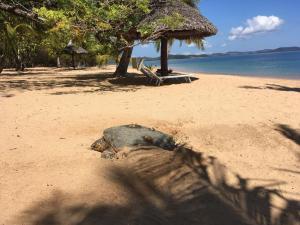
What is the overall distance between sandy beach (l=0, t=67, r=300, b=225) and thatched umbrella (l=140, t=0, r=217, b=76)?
8.33 feet

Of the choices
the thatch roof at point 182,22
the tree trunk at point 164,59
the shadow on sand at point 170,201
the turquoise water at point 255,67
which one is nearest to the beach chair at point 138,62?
the tree trunk at point 164,59

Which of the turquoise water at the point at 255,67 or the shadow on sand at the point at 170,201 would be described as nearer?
the shadow on sand at the point at 170,201

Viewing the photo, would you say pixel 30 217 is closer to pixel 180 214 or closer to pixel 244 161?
pixel 180 214

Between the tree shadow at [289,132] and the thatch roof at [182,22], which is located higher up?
the thatch roof at [182,22]

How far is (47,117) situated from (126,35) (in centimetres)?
711

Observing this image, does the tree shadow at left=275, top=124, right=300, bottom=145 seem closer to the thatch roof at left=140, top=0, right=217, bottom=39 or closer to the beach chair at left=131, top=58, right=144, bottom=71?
the thatch roof at left=140, top=0, right=217, bottom=39

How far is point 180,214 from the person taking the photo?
4297 mm

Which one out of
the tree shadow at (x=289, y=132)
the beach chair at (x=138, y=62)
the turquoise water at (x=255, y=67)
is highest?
the beach chair at (x=138, y=62)

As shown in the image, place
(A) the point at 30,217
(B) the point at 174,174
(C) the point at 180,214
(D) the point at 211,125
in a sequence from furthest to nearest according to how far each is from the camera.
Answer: (D) the point at 211,125 → (B) the point at 174,174 → (C) the point at 180,214 → (A) the point at 30,217

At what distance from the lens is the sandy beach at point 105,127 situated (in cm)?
454

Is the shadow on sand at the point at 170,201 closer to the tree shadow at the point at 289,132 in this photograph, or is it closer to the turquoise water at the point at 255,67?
the tree shadow at the point at 289,132

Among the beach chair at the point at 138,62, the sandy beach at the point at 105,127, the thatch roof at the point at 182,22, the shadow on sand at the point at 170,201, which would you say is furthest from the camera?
the beach chair at the point at 138,62

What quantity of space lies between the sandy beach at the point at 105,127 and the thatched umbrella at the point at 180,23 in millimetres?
2538

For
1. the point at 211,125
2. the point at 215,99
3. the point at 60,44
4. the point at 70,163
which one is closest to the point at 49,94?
the point at 60,44
